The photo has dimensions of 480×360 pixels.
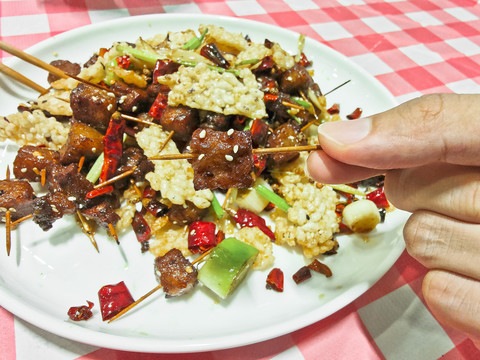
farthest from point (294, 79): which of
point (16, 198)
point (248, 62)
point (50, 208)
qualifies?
point (16, 198)

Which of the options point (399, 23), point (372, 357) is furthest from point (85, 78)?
point (399, 23)

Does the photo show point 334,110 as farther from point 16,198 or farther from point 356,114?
point 16,198

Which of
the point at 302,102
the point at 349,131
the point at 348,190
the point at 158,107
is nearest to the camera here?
the point at 349,131

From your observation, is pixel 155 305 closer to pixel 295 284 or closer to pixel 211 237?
pixel 211 237

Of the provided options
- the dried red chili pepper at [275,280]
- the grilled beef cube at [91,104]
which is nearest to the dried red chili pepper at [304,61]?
the grilled beef cube at [91,104]

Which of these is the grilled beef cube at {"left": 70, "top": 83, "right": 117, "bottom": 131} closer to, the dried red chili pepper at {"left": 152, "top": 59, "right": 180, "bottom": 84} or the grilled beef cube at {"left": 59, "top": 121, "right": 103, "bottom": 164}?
the grilled beef cube at {"left": 59, "top": 121, "right": 103, "bottom": 164}

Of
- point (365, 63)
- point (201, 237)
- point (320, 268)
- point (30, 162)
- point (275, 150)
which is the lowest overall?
point (320, 268)
